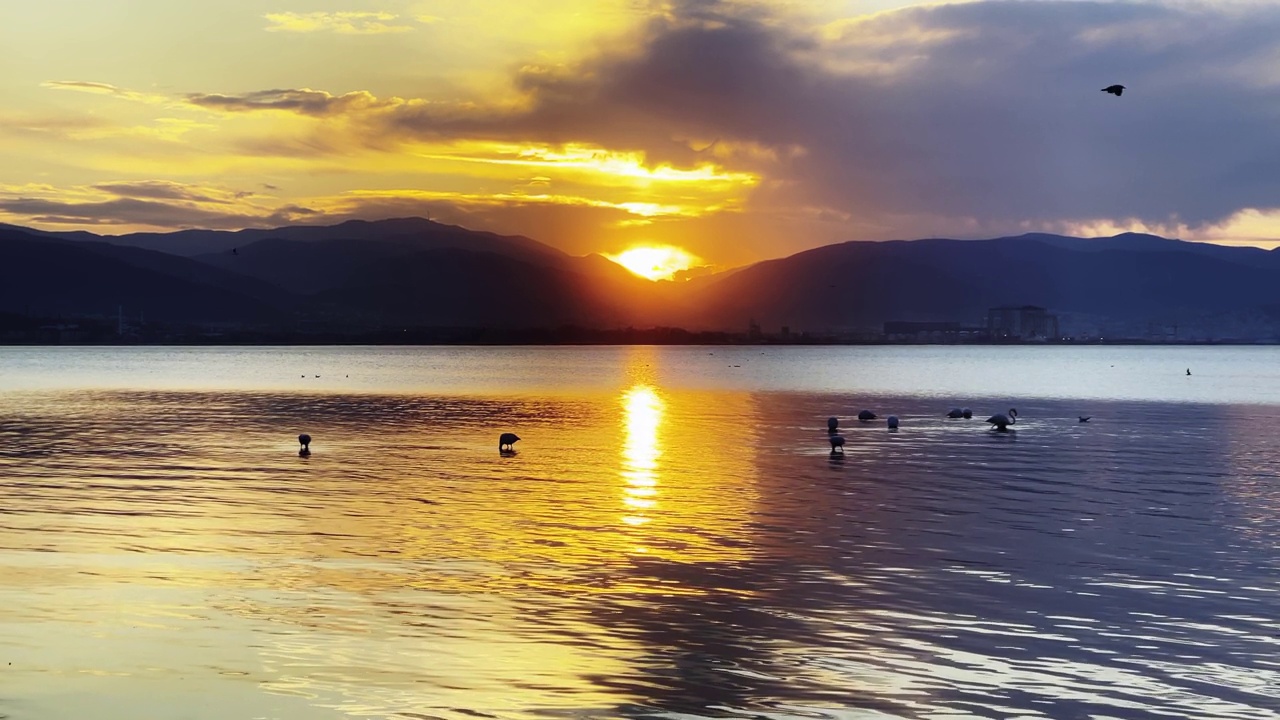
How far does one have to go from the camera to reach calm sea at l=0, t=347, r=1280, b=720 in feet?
50.2

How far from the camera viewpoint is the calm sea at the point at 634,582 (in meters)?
15.3

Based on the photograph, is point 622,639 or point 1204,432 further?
point 1204,432

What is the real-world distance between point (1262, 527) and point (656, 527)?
589 inches

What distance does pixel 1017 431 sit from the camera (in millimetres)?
66750

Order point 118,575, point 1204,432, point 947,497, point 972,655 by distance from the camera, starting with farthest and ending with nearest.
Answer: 1. point 1204,432
2. point 947,497
3. point 118,575
4. point 972,655

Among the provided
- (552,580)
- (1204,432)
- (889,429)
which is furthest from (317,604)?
(1204,432)

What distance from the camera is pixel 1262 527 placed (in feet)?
98.8

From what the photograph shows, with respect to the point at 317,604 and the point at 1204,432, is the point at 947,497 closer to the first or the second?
the point at 317,604

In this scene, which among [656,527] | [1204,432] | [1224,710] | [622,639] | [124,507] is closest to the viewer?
[1224,710]

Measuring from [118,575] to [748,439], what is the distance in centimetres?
4016

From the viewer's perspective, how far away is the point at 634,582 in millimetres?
22641

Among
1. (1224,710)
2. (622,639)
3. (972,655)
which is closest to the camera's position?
(1224,710)

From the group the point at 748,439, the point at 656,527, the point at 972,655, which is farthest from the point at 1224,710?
the point at 748,439

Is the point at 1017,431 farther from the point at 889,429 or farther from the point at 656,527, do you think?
the point at 656,527
